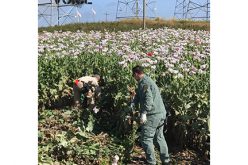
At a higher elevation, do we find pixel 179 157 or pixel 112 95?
pixel 112 95

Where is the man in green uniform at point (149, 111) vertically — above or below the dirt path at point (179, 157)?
above

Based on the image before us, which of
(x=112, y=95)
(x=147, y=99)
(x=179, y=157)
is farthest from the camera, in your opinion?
(x=112, y=95)

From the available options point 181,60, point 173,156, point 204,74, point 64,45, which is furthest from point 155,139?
point 64,45

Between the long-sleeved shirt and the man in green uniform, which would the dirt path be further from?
the long-sleeved shirt

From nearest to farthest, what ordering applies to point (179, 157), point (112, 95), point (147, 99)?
point (147, 99) < point (179, 157) < point (112, 95)

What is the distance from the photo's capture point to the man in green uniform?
309cm

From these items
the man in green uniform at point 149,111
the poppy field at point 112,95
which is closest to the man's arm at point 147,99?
the man in green uniform at point 149,111

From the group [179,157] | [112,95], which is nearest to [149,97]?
[179,157]

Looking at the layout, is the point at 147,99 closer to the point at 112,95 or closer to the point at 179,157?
the point at 179,157

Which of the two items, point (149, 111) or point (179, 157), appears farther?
point (179, 157)

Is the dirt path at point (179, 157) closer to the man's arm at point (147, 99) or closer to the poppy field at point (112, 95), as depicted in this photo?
the poppy field at point (112, 95)

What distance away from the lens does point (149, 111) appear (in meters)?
3.15

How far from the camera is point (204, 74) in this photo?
158 inches

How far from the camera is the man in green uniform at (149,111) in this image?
3092mm
